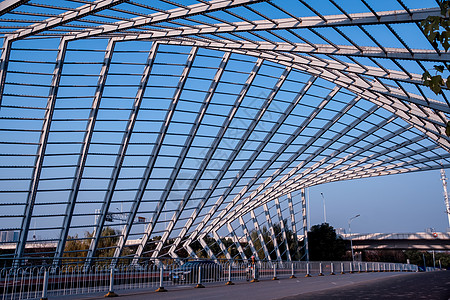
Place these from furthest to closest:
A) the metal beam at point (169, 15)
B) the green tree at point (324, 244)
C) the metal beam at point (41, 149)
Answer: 1. the green tree at point (324, 244)
2. the metal beam at point (41, 149)
3. the metal beam at point (169, 15)

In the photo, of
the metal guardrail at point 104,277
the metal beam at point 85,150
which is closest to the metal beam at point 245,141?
the metal guardrail at point 104,277

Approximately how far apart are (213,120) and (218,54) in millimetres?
6020

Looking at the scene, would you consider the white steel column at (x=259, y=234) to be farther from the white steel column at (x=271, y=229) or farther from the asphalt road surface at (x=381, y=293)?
the asphalt road surface at (x=381, y=293)

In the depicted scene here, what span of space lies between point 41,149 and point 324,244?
50807 mm

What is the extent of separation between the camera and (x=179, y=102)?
27.2m

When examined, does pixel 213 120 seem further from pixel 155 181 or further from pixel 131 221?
pixel 131 221

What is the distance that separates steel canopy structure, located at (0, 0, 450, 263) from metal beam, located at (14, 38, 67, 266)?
0.31ft

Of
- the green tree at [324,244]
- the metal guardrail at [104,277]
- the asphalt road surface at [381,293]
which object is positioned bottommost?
the asphalt road surface at [381,293]

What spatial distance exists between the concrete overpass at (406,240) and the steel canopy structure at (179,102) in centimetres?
2431

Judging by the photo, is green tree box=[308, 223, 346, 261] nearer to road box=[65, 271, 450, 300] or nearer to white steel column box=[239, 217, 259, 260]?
white steel column box=[239, 217, 259, 260]

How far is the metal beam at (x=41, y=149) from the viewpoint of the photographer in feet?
71.2

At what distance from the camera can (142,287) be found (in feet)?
66.1

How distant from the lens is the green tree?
65188mm

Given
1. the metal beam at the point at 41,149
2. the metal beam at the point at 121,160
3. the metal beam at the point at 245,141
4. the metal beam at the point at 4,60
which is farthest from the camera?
the metal beam at the point at 245,141
